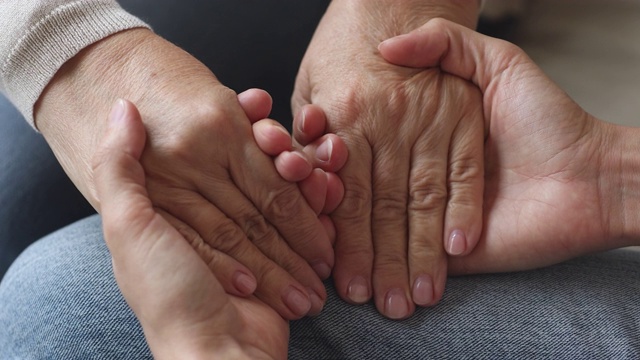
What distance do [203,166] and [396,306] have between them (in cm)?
30

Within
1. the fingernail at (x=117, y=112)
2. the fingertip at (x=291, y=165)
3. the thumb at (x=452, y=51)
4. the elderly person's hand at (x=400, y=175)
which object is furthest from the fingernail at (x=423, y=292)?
the fingernail at (x=117, y=112)

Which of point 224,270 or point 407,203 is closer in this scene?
point 224,270

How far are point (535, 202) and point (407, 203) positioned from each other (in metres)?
0.17

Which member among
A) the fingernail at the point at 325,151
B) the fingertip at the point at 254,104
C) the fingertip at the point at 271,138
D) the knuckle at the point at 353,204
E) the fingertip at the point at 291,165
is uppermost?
the fingertip at the point at 254,104

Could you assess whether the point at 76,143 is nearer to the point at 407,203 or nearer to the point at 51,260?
the point at 51,260

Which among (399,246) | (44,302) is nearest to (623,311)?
(399,246)

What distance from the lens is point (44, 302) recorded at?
787mm

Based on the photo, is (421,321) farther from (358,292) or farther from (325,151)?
(325,151)

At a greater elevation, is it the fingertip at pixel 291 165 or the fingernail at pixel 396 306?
the fingertip at pixel 291 165

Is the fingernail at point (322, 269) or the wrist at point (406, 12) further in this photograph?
the wrist at point (406, 12)

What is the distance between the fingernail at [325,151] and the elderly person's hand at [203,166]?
7 cm

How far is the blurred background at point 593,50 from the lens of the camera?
1.09 metres

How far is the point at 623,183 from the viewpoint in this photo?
83cm

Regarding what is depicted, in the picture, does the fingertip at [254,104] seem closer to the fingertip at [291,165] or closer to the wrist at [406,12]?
the fingertip at [291,165]
